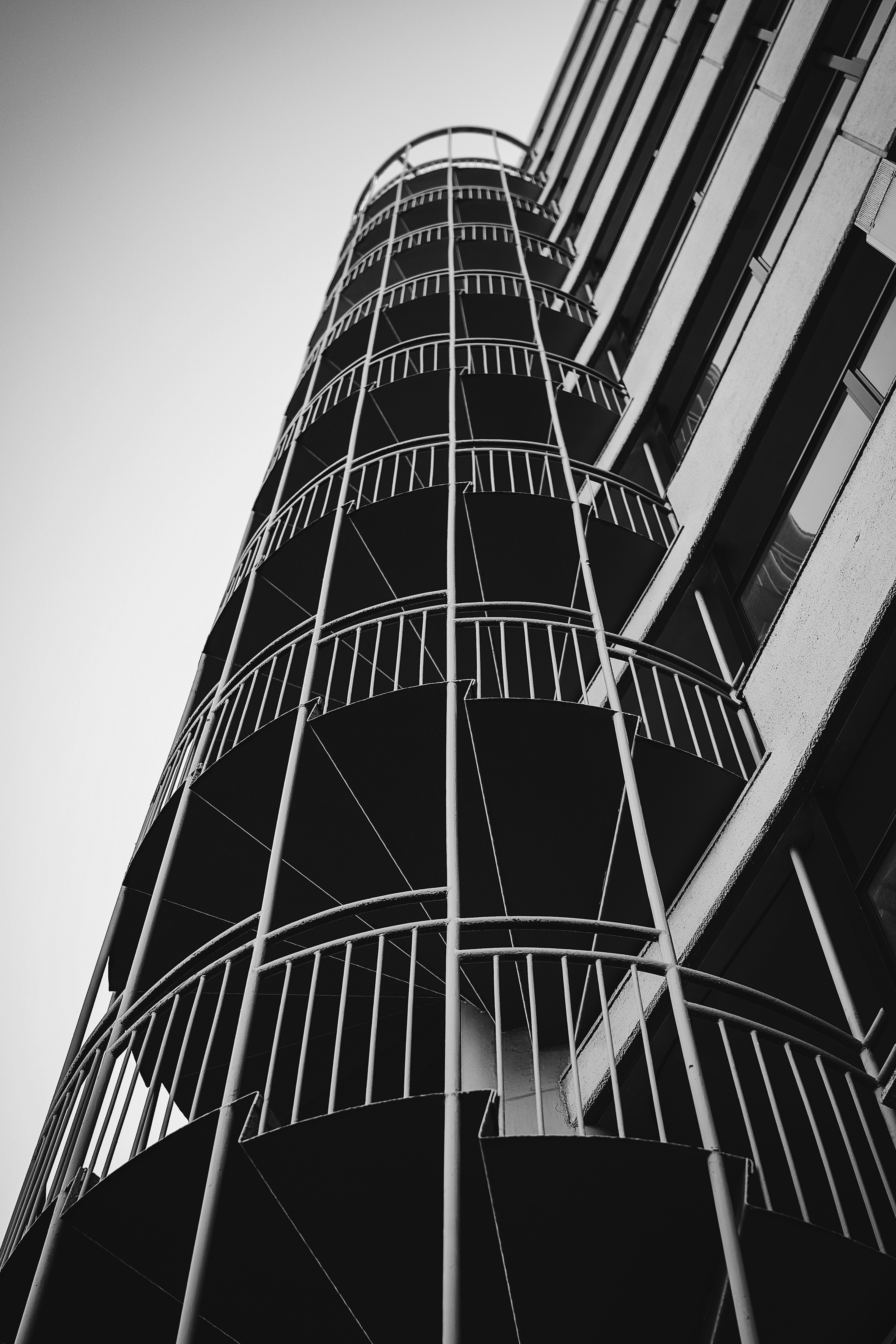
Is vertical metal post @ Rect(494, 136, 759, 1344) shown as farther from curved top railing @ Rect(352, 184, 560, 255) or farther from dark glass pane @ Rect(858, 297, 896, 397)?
curved top railing @ Rect(352, 184, 560, 255)

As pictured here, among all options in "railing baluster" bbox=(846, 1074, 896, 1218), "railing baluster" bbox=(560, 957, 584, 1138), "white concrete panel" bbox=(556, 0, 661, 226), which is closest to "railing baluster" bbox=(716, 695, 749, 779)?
"railing baluster" bbox=(846, 1074, 896, 1218)

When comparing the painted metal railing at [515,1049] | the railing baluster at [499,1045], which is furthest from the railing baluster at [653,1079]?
the railing baluster at [499,1045]

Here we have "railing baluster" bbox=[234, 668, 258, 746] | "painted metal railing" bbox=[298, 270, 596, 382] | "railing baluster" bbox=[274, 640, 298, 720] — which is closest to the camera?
"railing baluster" bbox=[274, 640, 298, 720]

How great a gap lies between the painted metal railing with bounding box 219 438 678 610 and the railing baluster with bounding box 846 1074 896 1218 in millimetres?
5062

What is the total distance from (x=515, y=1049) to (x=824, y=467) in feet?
16.4

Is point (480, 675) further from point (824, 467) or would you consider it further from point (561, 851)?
point (824, 467)

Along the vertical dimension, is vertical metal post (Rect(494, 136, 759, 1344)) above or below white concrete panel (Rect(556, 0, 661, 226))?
below

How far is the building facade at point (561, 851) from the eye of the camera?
13.7ft

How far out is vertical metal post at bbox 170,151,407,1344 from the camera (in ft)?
11.8

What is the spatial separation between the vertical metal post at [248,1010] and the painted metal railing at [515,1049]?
0.52 feet

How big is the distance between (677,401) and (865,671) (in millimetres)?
5676

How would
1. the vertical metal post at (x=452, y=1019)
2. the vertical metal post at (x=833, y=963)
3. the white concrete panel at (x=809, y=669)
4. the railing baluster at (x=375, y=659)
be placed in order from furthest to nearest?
the railing baluster at (x=375, y=659) → the white concrete panel at (x=809, y=669) → the vertical metal post at (x=833, y=963) → the vertical metal post at (x=452, y=1019)

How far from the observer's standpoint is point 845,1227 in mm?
4188

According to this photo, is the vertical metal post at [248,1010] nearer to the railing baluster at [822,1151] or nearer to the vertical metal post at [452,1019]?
the vertical metal post at [452,1019]
